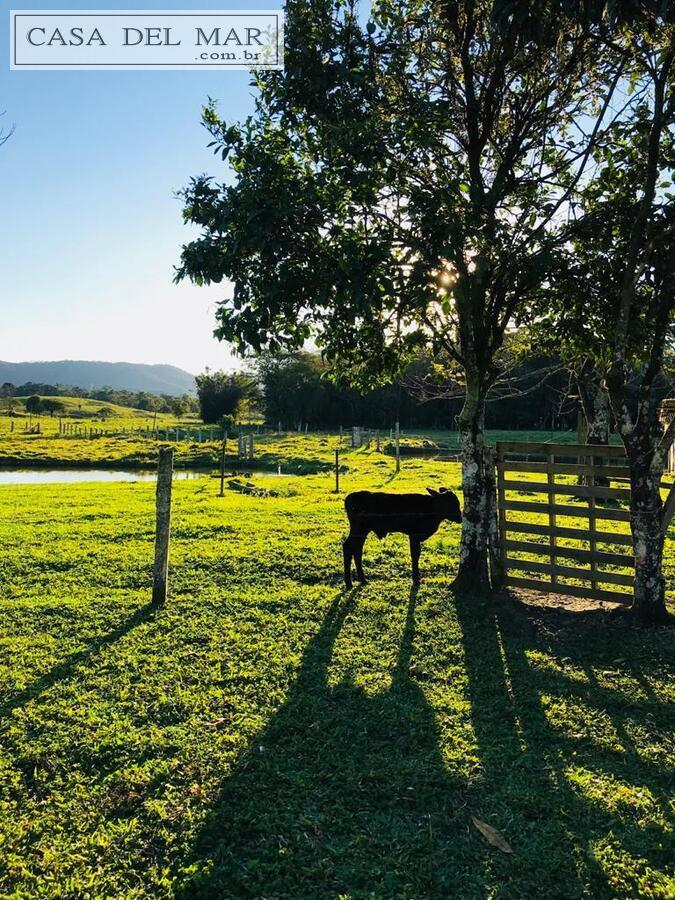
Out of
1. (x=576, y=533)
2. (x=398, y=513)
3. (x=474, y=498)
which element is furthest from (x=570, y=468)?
(x=398, y=513)

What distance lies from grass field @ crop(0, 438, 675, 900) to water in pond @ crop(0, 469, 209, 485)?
22.8 metres

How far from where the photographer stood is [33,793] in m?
4.12

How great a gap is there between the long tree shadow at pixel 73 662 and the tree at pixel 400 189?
3947 mm

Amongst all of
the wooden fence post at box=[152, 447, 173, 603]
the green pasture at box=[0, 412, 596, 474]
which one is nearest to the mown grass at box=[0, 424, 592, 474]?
the green pasture at box=[0, 412, 596, 474]

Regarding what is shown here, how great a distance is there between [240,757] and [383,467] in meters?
23.9

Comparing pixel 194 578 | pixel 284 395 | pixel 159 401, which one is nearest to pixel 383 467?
pixel 194 578

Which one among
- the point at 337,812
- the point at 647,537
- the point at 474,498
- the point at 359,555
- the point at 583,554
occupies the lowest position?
the point at 337,812

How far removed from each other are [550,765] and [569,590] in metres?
3.80

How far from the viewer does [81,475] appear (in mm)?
32750

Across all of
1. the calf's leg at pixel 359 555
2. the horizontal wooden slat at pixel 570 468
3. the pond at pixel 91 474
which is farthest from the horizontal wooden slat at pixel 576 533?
the pond at pixel 91 474

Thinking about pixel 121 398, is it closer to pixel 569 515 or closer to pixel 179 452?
pixel 179 452

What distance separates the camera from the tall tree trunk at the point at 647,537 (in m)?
7.04

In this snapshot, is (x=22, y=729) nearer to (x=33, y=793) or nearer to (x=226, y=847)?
Result: (x=33, y=793)

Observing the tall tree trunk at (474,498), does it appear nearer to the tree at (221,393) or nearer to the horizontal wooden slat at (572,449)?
the horizontal wooden slat at (572,449)
